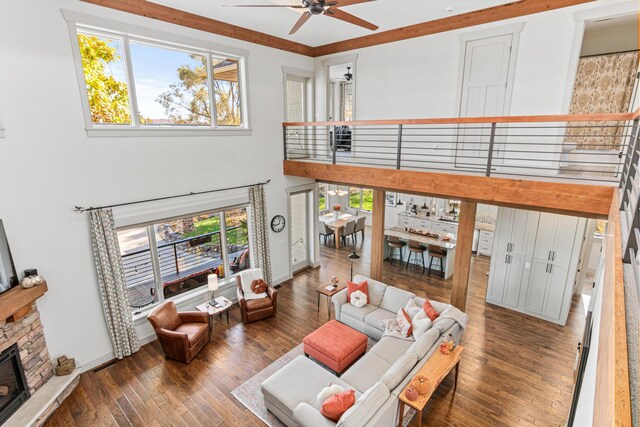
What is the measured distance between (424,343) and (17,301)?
18.6ft

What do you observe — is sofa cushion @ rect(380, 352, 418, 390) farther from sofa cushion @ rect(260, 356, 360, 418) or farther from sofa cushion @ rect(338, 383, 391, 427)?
sofa cushion @ rect(260, 356, 360, 418)

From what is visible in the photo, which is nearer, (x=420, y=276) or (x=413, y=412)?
(x=413, y=412)

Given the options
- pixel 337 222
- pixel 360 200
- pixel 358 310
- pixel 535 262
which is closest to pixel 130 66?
pixel 358 310

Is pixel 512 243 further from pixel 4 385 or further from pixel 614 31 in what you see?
pixel 4 385

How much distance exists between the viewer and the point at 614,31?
6.36 metres

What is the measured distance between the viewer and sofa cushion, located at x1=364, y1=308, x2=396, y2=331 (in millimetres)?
6223

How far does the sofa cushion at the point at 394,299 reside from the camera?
254 inches

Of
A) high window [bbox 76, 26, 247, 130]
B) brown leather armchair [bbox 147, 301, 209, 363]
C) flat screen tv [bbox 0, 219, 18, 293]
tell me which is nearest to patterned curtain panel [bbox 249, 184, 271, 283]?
high window [bbox 76, 26, 247, 130]

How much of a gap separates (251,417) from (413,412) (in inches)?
93.3

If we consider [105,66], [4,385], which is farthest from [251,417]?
[105,66]

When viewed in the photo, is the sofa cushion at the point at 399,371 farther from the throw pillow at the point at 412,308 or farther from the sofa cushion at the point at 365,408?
the throw pillow at the point at 412,308

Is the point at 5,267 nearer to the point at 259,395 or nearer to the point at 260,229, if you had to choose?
the point at 259,395

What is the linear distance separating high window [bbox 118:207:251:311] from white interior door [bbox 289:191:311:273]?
1.76 metres

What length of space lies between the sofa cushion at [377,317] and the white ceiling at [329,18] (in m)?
5.47
